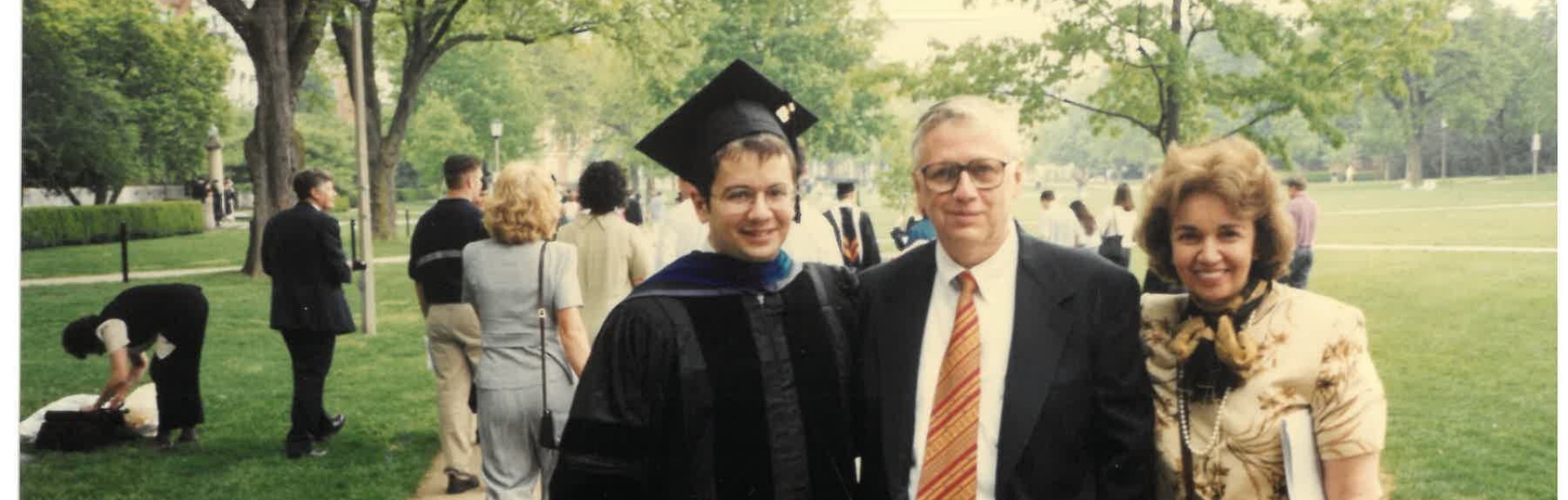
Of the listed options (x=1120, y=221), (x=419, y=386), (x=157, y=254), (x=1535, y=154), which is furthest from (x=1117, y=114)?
(x=157, y=254)

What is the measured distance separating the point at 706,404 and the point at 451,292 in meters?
3.87

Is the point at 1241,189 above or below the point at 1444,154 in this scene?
below

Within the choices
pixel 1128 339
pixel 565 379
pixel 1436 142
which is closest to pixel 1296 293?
pixel 1128 339

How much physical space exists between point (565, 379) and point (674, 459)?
2767 mm

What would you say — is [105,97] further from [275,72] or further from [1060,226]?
[1060,226]

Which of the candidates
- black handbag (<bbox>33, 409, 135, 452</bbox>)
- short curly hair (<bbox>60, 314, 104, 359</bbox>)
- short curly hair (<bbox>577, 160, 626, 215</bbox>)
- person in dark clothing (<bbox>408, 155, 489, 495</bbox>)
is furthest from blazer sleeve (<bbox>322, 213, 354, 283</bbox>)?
short curly hair (<bbox>577, 160, 626, 215</bbox>)

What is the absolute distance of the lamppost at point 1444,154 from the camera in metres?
18.8

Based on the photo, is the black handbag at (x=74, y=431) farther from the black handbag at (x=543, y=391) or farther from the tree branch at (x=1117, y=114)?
the tree branch at (x=1117, y=114)

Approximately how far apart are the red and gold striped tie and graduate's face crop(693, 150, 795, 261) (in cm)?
40

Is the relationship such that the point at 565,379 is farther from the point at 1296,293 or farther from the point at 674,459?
the point at 1296,293

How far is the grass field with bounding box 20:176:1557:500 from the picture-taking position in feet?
21.4

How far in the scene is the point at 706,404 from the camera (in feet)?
7.47

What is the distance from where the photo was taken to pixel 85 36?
1022 cm

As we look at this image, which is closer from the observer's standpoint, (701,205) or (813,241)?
(701,205)
